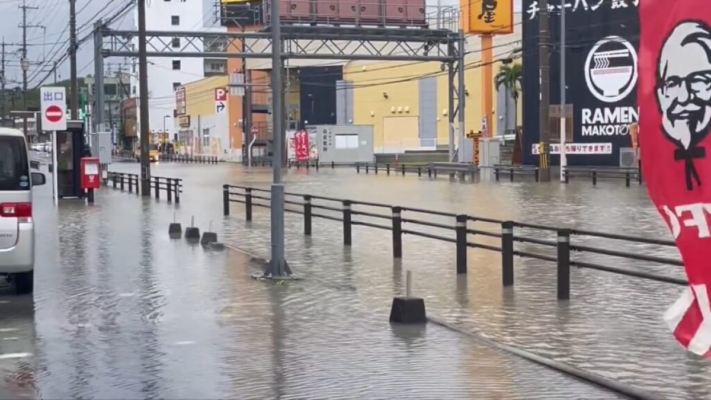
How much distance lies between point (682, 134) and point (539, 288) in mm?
10074

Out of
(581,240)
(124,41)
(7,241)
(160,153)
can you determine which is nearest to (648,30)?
(7,241)

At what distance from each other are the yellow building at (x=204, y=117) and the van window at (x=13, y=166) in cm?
8795

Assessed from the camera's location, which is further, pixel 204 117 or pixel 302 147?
pixel 204 117

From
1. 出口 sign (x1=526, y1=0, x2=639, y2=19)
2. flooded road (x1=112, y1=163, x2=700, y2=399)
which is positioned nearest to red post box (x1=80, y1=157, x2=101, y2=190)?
flooded road (x1=112, y1=163, x2=700, y2=399)

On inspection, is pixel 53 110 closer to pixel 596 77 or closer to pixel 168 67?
pixel 596 77

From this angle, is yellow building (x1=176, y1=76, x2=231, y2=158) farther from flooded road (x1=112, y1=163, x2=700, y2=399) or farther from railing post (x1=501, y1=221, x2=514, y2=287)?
railing post (x1=501, y1=221, x2=514, y2=287)

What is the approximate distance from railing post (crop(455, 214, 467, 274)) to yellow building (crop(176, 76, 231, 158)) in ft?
285

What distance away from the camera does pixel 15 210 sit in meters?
13.0

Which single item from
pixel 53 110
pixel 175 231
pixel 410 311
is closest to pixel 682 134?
pixel 410 311

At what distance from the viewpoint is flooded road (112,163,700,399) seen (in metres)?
9.41

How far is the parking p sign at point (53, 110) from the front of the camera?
32.2 m

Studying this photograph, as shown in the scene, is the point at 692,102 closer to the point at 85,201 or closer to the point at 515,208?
the point at 515,208

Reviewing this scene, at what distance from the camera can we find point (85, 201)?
34.8m

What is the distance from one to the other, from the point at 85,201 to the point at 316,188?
10769 millimetres
